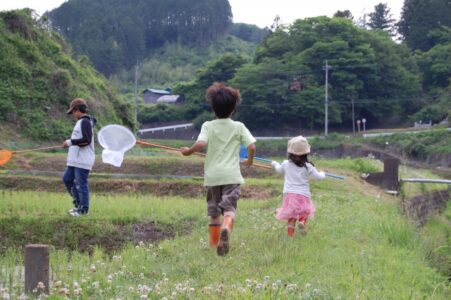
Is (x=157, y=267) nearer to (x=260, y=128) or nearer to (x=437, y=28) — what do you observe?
(x=260, y=128)

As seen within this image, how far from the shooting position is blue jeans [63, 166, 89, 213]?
9211 mm

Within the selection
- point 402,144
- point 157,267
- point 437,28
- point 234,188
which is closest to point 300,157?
point 234,188

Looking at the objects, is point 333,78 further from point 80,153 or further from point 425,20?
point 80,153

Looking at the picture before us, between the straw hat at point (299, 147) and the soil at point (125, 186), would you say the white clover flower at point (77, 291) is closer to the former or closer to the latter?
the straw hat at point (299, 147)

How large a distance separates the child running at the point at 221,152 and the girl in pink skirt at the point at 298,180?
1.01 m

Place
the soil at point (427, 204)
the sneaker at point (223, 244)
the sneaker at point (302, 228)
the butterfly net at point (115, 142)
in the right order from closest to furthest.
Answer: the sneaker at point (223, 244) < the sneaker at point (302, 228) < the butterfly net at point (115, 142) < the soil at point (427, 204)

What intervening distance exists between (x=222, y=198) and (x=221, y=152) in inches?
18.2

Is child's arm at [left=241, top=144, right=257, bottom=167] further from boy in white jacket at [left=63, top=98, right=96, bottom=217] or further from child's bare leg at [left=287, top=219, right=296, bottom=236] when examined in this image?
boy in white jacket at [left=63, top=98, right=96, bottom=217]

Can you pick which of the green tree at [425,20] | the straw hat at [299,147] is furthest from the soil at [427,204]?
the green tree at [425,20]

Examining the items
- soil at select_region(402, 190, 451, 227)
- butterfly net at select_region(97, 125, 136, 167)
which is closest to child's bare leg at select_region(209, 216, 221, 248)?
butterfly net at select_region(97, 125, 136, 167)

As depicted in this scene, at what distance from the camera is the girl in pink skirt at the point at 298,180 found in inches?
300

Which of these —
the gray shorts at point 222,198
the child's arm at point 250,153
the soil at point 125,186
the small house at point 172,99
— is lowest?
the soil at point 125,186

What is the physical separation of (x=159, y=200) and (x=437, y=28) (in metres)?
54.9

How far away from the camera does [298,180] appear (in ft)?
25.7
